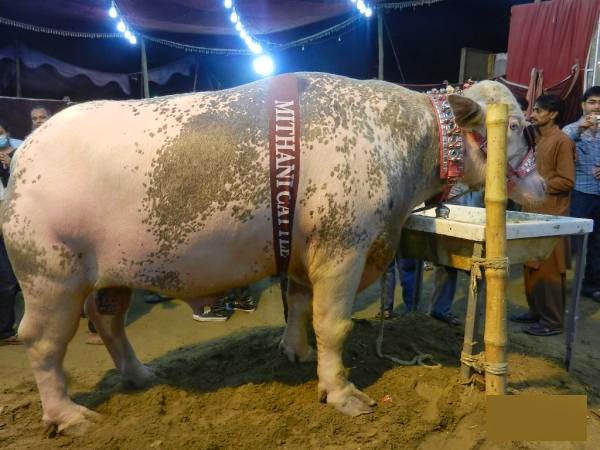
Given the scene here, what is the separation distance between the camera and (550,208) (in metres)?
4.74

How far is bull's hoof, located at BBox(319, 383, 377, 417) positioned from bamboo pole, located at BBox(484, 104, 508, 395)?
684 millimetres

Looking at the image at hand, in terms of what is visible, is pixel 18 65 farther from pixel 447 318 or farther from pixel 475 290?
pixel 475 290

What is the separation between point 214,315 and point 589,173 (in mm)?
4712

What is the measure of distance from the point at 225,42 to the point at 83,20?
2.38 m

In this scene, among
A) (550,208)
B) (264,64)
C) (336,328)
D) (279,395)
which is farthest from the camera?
(264,64)

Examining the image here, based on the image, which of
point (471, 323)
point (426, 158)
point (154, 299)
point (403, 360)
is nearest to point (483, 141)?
point (426, 158)

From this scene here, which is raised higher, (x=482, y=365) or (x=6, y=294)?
(x=482, y=365)

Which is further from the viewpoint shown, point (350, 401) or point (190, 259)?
point (350, 401)

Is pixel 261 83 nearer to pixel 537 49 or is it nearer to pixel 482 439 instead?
pixel 482 439

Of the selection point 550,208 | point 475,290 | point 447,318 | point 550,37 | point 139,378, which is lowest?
point 447,318

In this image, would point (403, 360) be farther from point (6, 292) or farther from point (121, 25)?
point (121, 25)

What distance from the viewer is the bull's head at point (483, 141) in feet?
8.67

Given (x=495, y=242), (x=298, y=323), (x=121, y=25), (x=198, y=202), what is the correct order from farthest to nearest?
(x=121, y=25), (x=298, y=323), (x=495, y=242), (x=198, y=202)

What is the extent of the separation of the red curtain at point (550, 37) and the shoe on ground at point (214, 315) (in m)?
5.53
